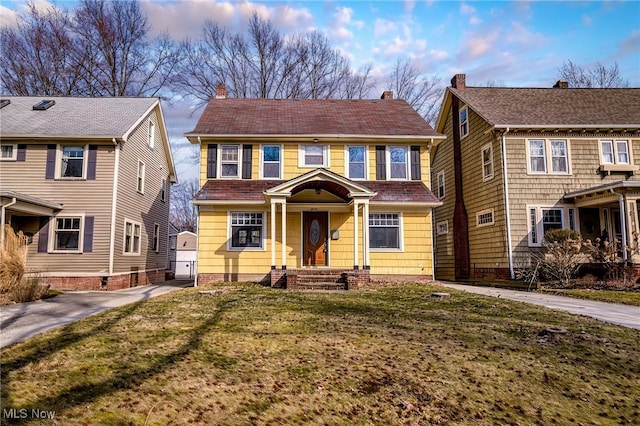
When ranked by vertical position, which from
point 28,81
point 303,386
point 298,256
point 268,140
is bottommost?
point 303,386

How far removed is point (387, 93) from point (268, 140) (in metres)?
7.74

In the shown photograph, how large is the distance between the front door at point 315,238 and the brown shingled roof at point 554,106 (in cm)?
756

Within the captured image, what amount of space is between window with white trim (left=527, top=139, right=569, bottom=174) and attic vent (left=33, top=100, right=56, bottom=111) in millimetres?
18907

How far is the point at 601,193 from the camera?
45.6ft

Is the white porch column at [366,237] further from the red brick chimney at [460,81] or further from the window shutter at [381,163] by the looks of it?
the red brick chimney at [460,81]

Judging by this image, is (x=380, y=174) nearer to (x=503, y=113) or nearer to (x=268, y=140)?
(x=268, y=140)

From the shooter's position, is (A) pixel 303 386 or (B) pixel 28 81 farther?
(B) pixel 28 81

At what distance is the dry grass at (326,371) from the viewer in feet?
11.8

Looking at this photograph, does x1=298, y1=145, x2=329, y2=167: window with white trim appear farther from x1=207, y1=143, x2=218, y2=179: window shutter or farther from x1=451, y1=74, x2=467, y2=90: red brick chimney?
x1=451, y1=74, x2=467, y2=90: red brick chimney

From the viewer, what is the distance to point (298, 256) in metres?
14.2

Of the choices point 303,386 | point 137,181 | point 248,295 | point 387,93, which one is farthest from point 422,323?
point 387,93

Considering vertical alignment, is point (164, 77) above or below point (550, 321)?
above

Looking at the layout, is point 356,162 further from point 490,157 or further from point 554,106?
point 554,106

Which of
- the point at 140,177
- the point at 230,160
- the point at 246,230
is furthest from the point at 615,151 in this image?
the point at 140,177
